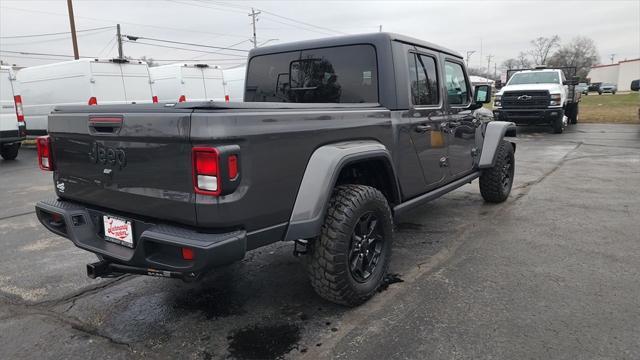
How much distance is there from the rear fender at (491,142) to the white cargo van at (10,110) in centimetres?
1053

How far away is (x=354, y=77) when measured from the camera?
12.4ft

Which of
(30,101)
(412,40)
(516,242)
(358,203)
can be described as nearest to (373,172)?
(358,203)

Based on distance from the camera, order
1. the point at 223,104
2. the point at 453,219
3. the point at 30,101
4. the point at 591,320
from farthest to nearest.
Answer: the point at 30,101 → the point at 453,219 → the point at 591,320 → the point at 223,104

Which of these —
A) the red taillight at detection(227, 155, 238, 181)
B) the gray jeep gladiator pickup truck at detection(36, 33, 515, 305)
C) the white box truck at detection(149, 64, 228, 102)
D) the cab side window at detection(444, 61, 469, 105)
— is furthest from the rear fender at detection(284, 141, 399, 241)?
the white box truck at detection(149, 64, 228, 102)

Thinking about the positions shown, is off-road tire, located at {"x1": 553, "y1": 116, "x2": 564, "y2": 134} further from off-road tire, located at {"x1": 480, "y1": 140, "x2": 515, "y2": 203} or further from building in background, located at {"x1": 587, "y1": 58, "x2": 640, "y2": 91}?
building in background, located at {"x1": 587, "y1": 58, "x2": 640, "y2": 91}

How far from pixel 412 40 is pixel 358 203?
1.76m

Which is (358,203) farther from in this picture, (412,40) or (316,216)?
(412,40)

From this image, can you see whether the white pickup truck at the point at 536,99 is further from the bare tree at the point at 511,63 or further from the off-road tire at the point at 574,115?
the bare tree at the point at 511,63

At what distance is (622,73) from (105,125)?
86.6m

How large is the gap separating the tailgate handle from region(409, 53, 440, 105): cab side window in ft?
7.56

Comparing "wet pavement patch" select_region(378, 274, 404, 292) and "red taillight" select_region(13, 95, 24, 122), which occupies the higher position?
"red taillight" select_region(13, 95, 24, 122)

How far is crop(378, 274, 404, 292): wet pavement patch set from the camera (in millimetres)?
3500

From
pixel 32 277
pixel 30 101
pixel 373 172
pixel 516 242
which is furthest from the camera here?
pixel 30 101

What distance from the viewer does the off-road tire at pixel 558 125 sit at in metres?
14.7
